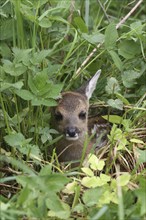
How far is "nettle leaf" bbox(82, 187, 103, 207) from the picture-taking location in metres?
3.44

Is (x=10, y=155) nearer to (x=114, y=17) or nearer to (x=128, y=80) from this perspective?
(x=128, y=80)

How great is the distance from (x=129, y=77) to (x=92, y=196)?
1.76m

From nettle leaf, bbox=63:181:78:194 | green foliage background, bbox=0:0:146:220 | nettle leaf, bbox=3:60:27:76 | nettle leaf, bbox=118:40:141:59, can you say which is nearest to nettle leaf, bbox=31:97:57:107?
green foliage background, bbox=0:0:146:220

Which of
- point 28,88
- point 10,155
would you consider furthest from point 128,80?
point 10,155

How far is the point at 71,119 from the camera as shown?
193 inches

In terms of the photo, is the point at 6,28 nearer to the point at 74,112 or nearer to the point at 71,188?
the point at 74,112

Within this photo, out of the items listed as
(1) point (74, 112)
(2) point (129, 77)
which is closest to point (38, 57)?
(1) point (74, 112)

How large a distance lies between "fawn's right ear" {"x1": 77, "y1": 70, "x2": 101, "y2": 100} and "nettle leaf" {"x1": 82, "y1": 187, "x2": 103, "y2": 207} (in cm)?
169

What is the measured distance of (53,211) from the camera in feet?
11.0

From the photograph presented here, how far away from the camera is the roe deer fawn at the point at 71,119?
490 cm

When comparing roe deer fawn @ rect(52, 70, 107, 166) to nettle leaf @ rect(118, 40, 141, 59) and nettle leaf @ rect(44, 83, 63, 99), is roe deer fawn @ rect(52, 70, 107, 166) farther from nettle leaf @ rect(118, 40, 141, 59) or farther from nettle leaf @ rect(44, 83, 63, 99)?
nettle leaf @ rect(44, 83, 63, 99)

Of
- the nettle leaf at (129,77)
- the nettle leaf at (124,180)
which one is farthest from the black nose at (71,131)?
the nettle leaf at (124,180)

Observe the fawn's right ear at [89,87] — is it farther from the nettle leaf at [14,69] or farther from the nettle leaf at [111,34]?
the nettle leaf at [14,69]

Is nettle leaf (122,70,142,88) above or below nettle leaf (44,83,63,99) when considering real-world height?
below
